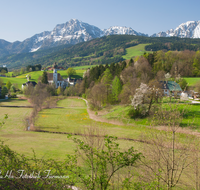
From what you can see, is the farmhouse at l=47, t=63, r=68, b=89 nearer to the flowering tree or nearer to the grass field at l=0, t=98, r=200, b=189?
the grass field at l=0, t=98, r=200, b=189

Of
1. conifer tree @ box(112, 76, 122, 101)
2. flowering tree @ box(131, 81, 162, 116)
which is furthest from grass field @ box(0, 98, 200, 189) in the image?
conifer tree @ box(112, 76, 122, 101)

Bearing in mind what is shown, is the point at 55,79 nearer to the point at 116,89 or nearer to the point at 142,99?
the point at 116,89

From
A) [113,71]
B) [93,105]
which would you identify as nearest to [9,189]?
[93,105]

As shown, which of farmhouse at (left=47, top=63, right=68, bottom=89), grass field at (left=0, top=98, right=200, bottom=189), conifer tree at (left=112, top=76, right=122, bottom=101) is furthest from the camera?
farmhouse at (left=47, top=63, right=68, bottom=89)

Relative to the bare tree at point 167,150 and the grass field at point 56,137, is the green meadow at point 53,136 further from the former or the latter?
the bare tree at point 167,150

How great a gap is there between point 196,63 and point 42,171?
73764mm

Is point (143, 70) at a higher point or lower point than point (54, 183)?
higher

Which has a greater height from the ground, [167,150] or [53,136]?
[167,150]

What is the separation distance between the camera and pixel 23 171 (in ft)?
21.3

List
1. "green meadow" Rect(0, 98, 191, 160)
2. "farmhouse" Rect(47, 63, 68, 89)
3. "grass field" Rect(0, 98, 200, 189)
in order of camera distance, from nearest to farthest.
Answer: "grass field" Rect(0, 98, 200, 189) < "green meadow" Rect(0, 98, 191, 160) < "farmhouse" Rect(47, 63, 68, 89)

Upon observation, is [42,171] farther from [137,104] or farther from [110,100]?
[110,100]

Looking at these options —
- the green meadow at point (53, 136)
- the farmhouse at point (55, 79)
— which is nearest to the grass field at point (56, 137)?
the green meadow at point (53, 136)

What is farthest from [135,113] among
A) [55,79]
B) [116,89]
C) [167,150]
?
[55,79]

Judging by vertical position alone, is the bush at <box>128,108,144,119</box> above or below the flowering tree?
below
